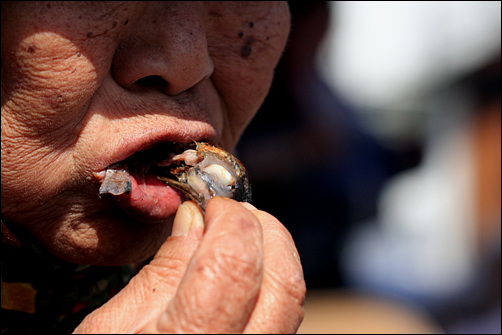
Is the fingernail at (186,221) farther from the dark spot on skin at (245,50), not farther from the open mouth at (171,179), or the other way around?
the dark spot on skin at (245,50)

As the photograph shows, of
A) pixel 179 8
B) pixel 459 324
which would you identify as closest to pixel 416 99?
pixel 459 324

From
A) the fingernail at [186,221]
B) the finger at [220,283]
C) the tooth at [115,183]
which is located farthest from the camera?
the tooth at [115,183]

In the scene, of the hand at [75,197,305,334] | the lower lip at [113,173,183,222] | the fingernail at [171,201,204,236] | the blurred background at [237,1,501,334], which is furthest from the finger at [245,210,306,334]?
the blurred background at [237,1,501,334]

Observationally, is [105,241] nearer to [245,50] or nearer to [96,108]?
[96,108]

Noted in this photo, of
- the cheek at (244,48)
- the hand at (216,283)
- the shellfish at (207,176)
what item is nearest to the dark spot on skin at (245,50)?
the cheek at (244,48)

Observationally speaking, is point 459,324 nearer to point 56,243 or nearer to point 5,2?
point 56,243

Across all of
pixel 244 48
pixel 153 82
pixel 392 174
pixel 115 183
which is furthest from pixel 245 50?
pixel 392 174
